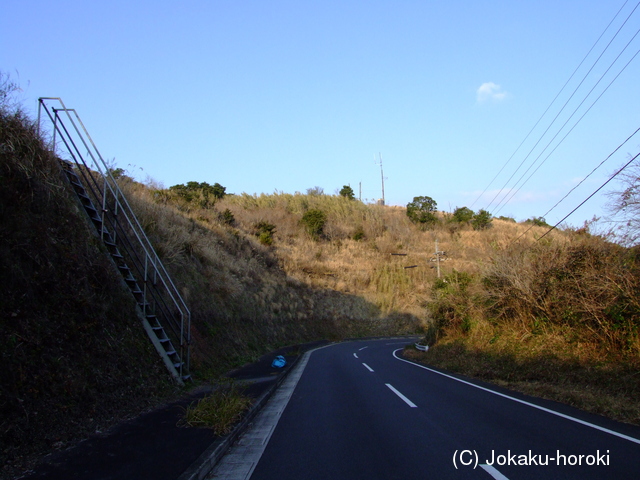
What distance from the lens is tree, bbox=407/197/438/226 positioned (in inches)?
2978

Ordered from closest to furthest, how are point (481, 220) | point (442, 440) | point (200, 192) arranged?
point (442, 440)
point (200, 192)
point (481, 220)

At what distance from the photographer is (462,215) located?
7412cm

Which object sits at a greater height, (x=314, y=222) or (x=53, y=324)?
(x=314, y=222)

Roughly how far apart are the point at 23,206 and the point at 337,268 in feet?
154

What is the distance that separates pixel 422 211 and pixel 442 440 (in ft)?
242

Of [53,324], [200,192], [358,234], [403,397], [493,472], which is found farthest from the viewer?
[358,234]

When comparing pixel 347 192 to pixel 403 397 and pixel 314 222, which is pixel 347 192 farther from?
pixel 403 397

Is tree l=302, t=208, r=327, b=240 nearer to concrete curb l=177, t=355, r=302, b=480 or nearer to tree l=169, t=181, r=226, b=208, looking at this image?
tree l=169, t=181, r=226, b=208

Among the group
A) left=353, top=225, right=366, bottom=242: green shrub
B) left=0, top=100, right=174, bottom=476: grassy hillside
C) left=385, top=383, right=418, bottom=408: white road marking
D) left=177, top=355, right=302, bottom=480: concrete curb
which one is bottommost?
left=385, top=383, right=418, bottom=408: white road marking

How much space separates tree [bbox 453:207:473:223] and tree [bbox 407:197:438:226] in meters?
3.39

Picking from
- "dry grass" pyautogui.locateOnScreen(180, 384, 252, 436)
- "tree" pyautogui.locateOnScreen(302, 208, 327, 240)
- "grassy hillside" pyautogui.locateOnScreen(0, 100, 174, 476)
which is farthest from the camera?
"tree" pyautogui.locateOnScreen(302, 208, 327, 240)

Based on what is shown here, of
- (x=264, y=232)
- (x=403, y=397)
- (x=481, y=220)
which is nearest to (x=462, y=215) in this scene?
(x=481, y=220)

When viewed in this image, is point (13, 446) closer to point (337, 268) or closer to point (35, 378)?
point (35, 378)

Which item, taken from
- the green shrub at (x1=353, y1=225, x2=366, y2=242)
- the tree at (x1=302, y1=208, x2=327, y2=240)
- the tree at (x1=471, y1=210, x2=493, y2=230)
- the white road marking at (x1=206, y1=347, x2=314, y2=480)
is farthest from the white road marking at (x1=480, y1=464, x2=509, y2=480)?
the tree at (x1=471, y1=210, x2=493, y2=230)
